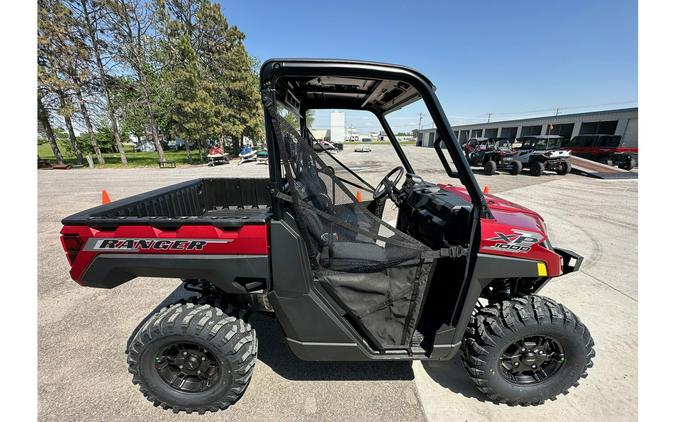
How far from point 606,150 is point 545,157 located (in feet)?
26.8

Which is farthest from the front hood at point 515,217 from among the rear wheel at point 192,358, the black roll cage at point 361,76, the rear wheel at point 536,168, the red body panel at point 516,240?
the rear wheel at point 536,168

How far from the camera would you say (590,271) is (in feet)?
12.6

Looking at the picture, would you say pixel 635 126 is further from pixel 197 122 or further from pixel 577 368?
pixel 197 122

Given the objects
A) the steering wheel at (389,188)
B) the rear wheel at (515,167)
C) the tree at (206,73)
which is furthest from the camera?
the tree at (206,73)

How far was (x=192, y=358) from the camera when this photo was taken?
194cm

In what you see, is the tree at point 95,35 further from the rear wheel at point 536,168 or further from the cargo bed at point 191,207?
the rear wheel at point 536,168

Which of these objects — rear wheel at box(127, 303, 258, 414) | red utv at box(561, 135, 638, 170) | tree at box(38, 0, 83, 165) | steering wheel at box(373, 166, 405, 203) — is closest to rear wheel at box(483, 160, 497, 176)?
red utv at box(561, 135, 638, 170)

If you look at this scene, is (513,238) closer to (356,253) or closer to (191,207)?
(356,253)

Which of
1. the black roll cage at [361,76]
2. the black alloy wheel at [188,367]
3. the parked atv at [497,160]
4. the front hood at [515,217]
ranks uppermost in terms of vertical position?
the black roll cage at [361,76]

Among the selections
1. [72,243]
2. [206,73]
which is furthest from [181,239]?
[206,73]

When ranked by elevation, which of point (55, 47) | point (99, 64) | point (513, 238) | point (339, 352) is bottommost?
point (339, 352)

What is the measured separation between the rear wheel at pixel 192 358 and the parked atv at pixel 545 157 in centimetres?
1670

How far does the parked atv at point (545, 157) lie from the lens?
13.8 m

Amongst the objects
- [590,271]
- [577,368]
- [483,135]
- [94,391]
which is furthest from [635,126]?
[94,391]
